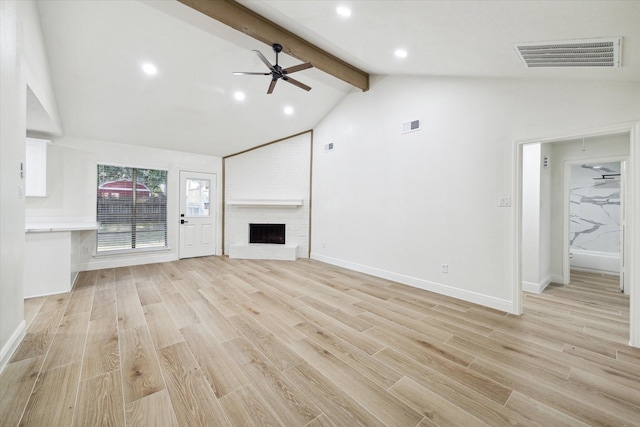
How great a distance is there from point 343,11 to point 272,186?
424cm

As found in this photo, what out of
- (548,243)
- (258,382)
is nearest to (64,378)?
(258,382)

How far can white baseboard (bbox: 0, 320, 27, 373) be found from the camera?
1.87m

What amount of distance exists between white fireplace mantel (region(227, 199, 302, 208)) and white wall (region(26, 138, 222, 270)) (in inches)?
53.9

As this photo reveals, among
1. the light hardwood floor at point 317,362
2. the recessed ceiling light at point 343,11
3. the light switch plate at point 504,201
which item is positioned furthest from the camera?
the light switch plate at point 504,201

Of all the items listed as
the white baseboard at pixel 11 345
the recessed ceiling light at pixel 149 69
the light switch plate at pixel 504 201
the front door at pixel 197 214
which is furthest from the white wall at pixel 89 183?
the light switch plate at pixel 504 201

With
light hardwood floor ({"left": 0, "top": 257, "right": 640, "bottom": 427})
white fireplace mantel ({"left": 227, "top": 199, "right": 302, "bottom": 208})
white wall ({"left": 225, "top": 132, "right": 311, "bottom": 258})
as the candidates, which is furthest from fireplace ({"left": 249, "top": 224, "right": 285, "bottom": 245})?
light hardwood floor ({"left": 0, "top": 257, "right": 640, "bottom": 427})

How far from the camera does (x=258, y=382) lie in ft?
5.76

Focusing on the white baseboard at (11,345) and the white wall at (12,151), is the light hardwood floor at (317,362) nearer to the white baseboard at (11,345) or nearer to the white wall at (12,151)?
the white baseboard at (11,345)

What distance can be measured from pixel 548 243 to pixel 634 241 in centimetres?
221

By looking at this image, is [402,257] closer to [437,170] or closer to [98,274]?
[437,170]

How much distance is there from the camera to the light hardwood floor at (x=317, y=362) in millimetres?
1505

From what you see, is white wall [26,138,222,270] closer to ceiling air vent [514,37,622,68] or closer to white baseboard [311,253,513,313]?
white baseboard [311,253,513,313]

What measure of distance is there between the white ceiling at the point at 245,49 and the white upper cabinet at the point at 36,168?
548 mm

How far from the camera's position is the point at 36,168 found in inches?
159
